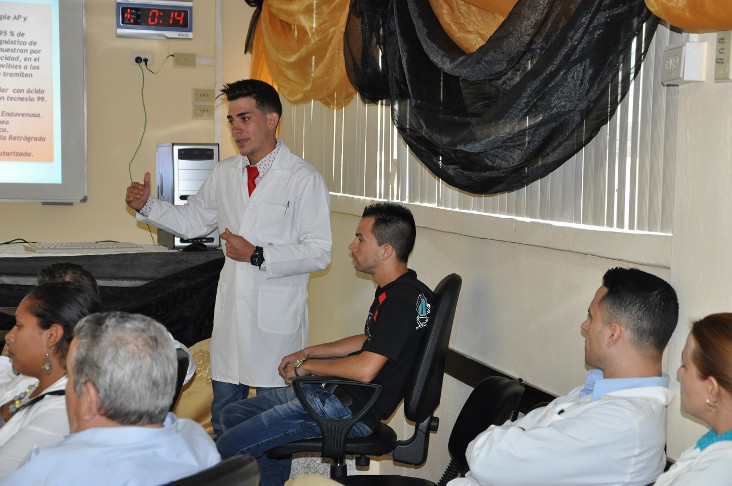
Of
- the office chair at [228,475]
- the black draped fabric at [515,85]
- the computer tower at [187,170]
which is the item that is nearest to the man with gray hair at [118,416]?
the office chair at [228,475]

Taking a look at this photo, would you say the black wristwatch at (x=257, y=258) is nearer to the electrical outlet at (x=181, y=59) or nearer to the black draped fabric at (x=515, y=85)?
the black draped fabric at (x=515, y=85)

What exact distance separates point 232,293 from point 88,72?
113 inches

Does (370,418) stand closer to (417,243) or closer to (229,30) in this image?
(417,243)

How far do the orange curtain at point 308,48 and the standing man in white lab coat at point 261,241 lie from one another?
605 millimetres

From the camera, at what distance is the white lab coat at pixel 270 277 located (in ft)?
10.8

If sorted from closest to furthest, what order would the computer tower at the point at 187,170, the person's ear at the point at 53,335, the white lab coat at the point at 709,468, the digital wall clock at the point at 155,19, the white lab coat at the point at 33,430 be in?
the white lab coat at the point at 709,468 < the white lab coat at the point at 33,430 < the person's ear at the point at 53,335 < the computer tower at the point at 187,170 < the digital wall clock at the point at 155,19

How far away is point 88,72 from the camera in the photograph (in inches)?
218

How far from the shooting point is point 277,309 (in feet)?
10.8


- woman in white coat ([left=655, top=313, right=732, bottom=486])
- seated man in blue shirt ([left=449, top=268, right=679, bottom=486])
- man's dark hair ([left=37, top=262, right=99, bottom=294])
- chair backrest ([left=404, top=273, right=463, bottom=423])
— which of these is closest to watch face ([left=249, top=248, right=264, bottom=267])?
man's dark hair ([left=37, top=262, right=99, bottom=294])

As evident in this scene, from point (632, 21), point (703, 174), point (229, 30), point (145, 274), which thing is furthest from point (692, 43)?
point (229, 30)

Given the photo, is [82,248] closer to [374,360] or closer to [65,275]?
[65,275]

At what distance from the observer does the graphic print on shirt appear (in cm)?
263

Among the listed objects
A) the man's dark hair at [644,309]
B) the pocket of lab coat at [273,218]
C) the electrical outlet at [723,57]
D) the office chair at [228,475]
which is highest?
the electrical outlet at [723,57]

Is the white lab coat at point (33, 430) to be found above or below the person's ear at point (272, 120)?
below
